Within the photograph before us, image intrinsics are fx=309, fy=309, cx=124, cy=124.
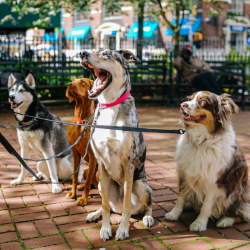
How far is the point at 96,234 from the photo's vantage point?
3.13 m

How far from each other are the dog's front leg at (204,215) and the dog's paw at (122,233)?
69 centimetres

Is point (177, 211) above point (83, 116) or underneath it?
underneath

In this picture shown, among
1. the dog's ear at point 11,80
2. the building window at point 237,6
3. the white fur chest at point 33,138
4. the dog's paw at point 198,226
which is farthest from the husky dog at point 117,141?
the building window at point 237,6

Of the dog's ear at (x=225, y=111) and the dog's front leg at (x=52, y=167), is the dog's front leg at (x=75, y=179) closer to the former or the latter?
the dog's front leg at (x=52, y=167)

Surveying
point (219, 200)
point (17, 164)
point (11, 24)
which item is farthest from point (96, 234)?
point (11, 24)

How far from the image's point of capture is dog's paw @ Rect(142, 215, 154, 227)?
3.29 metres

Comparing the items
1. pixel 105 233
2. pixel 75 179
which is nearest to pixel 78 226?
pixel 105 233

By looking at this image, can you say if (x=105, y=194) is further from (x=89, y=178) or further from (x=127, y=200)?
(x=89, y=178)

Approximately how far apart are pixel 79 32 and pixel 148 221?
33560 millimetres

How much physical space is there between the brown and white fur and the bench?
27.1ft

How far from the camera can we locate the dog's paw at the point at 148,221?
3289 millimetres

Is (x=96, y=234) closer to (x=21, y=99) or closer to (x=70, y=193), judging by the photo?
(x=70, y=193)

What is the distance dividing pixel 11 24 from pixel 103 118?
14218mm

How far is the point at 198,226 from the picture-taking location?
3201 mm
